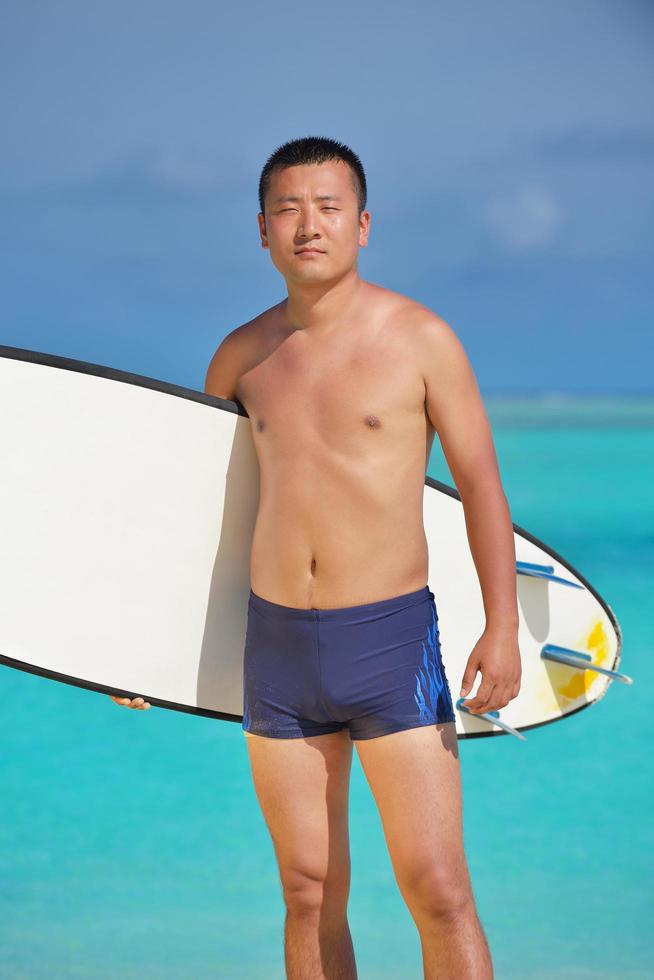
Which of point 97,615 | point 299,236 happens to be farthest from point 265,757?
point 299,236

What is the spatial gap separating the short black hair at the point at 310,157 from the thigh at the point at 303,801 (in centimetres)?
71

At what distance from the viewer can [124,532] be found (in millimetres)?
1819

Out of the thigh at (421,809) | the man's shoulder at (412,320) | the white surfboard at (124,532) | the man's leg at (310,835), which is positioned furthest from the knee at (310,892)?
the man's shoulder at (412,320)

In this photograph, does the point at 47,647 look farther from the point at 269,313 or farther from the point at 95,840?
the point at 95,840

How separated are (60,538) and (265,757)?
438 millimetres

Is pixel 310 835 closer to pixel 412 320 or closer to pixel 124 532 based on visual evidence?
pixel 124 532

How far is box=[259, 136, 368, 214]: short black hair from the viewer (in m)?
1.61

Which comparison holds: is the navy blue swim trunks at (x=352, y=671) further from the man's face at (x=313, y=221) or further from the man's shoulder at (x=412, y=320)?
the man's face at (x=313, y=221)

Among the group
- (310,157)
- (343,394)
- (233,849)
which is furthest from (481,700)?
(233,849)

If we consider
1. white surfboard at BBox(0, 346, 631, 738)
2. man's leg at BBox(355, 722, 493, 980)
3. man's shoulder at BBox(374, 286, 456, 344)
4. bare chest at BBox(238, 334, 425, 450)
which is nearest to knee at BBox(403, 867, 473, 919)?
man's leg at BBox(355, 722, 493, 980)

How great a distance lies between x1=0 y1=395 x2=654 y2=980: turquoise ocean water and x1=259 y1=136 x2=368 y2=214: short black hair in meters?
0.79

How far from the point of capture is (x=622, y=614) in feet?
20.2

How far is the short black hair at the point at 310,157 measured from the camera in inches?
63.3

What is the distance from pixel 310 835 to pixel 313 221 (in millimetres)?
790
